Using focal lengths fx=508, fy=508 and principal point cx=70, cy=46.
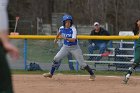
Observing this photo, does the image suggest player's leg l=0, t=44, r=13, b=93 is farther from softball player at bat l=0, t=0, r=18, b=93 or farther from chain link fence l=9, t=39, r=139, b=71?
chain link fence l=9, t=39, r=139, b=71

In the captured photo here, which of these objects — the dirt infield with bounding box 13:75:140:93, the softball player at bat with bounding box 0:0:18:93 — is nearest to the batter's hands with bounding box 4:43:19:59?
the softball player at bat with bounding box 0:0:18:93

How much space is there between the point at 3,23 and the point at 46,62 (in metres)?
13.8

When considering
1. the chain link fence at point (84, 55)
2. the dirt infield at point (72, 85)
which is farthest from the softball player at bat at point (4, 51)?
the chain link fence at point (84, 55)

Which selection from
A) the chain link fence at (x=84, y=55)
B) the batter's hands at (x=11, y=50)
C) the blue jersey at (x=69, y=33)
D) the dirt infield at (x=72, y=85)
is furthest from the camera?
the chain link fence at (x=84, y=55)

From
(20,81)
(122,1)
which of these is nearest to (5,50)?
(20,81)

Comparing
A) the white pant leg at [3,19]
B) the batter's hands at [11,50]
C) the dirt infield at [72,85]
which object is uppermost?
the white pant leg at [3,19]

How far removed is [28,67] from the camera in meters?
17.3

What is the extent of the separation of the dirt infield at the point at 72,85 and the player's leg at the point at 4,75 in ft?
22.4

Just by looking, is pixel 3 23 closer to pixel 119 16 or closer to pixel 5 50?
pixel 5 50

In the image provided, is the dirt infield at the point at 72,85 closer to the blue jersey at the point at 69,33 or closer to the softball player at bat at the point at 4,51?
the blue jersey at the point at 69,33

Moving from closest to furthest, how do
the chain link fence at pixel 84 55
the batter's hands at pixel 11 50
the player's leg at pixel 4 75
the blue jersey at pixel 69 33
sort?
1. the batter's hands at pixel 11 50
2. the player's leg at pixel 4 75
3. the blue jersey at pixel 69 33
4. the chain link fence at pixel 84 55

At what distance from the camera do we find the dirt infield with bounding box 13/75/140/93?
11023 millimetres

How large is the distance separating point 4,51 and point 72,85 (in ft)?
A: 27.8

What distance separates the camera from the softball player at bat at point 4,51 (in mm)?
3686
